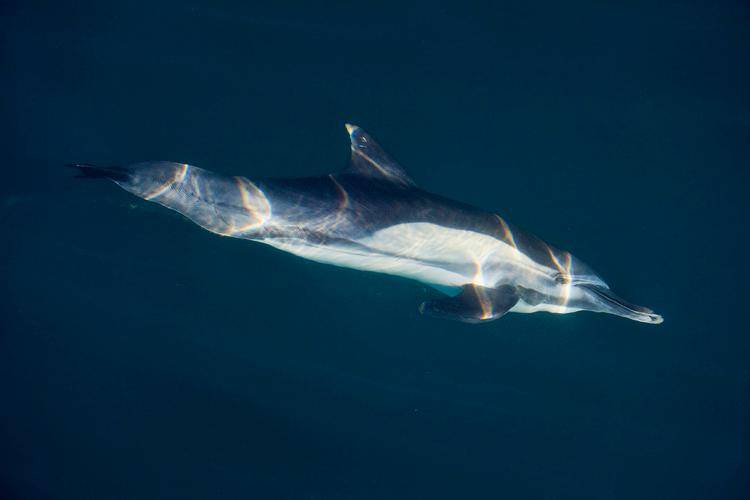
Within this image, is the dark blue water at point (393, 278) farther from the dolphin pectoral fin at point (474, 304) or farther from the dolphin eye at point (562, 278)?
the dolphin eye at point (562, 278)

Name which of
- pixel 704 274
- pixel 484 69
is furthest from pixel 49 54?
pixel 704 274

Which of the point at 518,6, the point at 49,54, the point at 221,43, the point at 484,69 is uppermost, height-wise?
the point at 518,6

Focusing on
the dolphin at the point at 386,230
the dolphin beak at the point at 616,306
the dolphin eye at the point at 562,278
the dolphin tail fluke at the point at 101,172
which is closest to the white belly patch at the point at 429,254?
the dolphin at the point at 386,230

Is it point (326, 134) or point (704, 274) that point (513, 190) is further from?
point (704, 274)

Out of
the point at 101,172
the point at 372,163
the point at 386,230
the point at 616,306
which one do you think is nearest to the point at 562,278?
the point at 616,306

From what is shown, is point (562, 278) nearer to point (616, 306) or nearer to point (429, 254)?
point (616, 306)
